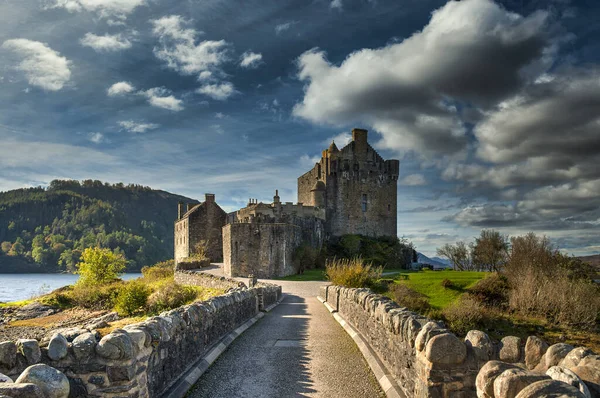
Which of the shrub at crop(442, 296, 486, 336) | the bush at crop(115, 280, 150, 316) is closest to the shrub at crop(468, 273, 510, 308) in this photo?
the shrub at crop(442, 296, 486, 336)

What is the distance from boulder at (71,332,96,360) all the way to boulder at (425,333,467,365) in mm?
3762

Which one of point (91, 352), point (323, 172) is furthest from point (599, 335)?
point (323, 172)

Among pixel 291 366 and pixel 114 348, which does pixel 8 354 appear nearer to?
pixel 114 348

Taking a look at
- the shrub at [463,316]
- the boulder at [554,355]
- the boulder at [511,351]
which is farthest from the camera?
the shrub at [463,316]

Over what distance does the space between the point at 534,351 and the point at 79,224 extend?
486ft

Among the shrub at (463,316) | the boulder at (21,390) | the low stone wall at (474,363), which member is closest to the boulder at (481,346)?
the low stone wall at (474,363)

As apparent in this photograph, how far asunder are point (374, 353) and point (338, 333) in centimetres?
291

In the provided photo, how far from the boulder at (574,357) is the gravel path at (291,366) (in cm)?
331

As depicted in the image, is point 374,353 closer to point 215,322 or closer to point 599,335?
point 215,322

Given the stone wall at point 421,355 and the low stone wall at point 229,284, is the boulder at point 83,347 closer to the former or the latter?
the stone wall at point 421,355

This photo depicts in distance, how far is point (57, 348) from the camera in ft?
16.9

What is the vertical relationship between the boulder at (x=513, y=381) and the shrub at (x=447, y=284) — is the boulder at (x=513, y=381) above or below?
above

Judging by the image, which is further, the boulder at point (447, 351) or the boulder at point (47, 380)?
the boulder at point (447, 351)

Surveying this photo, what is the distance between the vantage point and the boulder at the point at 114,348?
17.0ft
